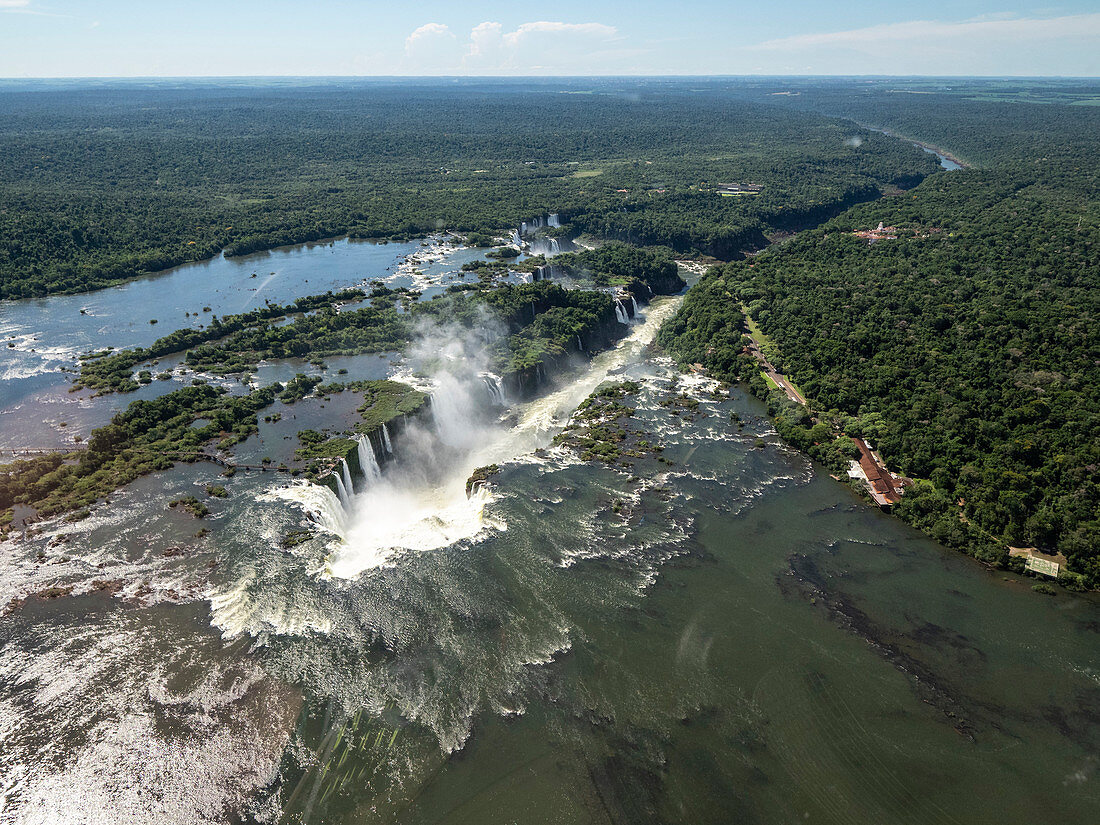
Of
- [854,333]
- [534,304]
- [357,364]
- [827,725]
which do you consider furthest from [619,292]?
[827,725]

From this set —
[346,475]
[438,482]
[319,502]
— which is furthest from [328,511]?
[438,482]

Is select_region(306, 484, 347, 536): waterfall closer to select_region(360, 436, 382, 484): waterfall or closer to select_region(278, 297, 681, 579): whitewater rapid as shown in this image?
select_region(278, 297, 681, 579): whitewater rapid

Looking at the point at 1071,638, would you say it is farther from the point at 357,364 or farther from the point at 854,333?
the point at 357,364

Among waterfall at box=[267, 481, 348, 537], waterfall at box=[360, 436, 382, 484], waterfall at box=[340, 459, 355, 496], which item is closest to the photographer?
waterfall at box=[267, 481, 348, 537]

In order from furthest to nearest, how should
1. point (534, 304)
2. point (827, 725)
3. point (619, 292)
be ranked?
1. point (619, 292)
2. point (534, 304)
3. point (827, 725)

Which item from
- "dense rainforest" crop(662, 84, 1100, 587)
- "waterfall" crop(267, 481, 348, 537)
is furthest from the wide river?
"dense rainforest" crop(662, 84, 1100, 587)

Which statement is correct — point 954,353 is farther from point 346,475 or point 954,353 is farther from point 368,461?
point 346,475

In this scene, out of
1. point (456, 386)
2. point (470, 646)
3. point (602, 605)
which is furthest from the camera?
point (456, 386)
